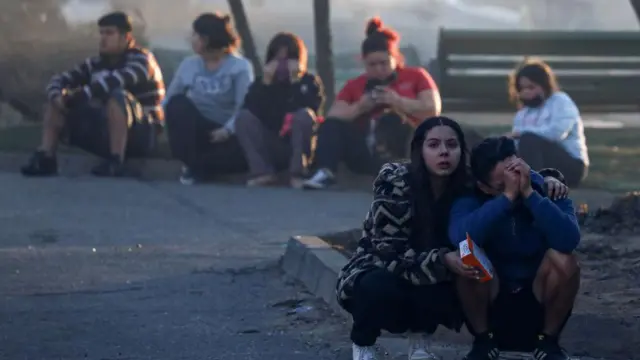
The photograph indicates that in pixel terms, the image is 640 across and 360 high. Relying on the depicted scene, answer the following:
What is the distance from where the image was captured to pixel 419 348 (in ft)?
18.2

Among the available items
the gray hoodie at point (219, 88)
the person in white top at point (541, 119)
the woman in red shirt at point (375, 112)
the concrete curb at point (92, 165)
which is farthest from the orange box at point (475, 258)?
the concrete curb at point (92, 165)

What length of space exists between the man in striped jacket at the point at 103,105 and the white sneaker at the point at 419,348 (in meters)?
6.59

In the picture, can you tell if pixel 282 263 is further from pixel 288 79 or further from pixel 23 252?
pixel 288 79

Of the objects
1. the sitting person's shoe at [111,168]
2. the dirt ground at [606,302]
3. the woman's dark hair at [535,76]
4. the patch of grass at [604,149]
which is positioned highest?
the woman's dark hair at [535,76]

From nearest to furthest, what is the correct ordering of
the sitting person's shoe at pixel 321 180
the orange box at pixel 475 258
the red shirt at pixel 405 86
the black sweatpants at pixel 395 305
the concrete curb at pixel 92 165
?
1. the orange box at pixel 475 258
2. the black sweatpants at pixel 395 305
3. the red shirt at pixel 405 86
4. the sitting person's shoe at pixel 321 180
5. the concrete curb at pixel 92 165

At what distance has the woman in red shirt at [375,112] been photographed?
10.8 m

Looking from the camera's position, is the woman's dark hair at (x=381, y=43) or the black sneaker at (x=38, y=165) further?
the black sneaker at (x=38, y=165)

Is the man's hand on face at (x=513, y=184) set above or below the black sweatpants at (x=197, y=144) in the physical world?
above

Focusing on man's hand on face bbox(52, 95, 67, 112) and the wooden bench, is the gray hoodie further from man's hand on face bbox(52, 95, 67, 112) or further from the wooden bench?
the wooden bench

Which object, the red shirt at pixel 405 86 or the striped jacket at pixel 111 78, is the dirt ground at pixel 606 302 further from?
the striped jacket at pixel 111 78

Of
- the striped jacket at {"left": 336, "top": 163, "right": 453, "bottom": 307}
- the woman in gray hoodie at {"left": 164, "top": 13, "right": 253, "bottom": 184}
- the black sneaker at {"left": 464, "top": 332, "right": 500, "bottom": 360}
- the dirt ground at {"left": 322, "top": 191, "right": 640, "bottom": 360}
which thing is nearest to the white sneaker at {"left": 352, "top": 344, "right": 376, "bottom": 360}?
the striped jacket at {"left": 336, "top": 163, "right": 453, "bottom": 307}

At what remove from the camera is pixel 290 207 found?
33.9 feet

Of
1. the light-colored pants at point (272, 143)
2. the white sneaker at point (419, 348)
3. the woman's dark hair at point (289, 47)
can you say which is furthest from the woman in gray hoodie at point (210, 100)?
the white sneaker at point (419, 348)

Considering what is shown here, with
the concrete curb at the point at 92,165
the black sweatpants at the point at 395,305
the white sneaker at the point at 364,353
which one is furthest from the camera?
the concrete curb at the point at 92,165
